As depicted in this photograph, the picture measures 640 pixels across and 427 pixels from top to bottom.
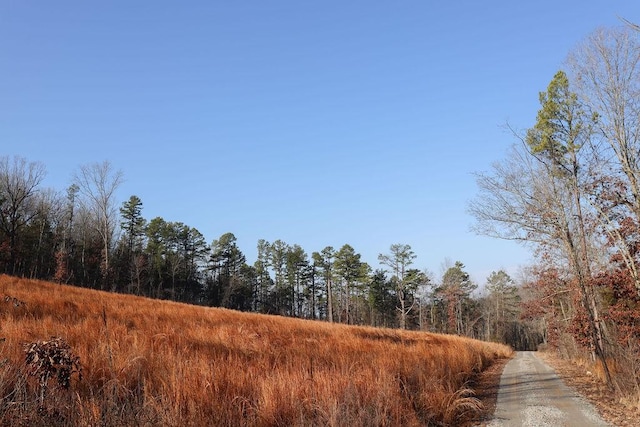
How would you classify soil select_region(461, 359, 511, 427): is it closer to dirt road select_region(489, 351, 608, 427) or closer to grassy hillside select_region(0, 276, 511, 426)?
dirt road select_region(489, 351, 608, 427)

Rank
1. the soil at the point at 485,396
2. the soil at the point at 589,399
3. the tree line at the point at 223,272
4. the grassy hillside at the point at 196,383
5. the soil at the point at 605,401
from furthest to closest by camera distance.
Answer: the tree line at the point at 223,272 → the soil at the point at 605,401 → the soil at the point at 589,399 → the soil at the point at 485,396 → the grassy hillside at the point at 196,383

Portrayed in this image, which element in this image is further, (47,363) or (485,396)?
(485,396)

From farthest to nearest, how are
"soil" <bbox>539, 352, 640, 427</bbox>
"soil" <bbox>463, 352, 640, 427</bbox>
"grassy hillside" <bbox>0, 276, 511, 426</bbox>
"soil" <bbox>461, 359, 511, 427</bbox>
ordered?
1. "soil" <bbox>539, 352, 640, 427</bbox>
2. "soil" <bbox>463, 352, 640, 427</bbox>
3. "soil" <bbox>461, 359, 511, 427</bbox>
4. "grassy hillside" <bbox>0, 276, 511, 426</bbox>

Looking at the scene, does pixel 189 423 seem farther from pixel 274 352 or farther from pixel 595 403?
pixel 595 403

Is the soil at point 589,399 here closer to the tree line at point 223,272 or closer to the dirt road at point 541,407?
the dirt road at point 541,407

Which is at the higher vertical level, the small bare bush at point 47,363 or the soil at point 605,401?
the small bare bush at point 47,363

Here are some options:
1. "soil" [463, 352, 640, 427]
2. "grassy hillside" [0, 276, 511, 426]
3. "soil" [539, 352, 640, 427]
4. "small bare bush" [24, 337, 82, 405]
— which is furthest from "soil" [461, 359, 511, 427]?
"small bare bush" [24, 337, 82, 405]

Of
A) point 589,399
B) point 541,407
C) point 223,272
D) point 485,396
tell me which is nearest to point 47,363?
point 541,407

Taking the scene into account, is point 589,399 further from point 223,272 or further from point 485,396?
point 223,272

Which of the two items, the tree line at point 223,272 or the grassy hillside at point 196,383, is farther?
the tree line at point 223,272

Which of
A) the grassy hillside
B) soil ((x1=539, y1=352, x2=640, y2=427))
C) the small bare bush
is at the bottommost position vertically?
soil ((x1=539, y1=352, x2=640, y2=427))

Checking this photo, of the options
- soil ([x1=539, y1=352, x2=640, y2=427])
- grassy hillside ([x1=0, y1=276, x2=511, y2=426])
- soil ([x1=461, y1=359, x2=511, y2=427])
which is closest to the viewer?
grassy hillside ([x1=0, y1=276, x2=511, y2=426])

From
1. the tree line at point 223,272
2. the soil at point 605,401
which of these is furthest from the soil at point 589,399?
the tree line at point 223,272

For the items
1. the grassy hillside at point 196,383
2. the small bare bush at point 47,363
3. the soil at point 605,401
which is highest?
the small bare bush at point 47,363
